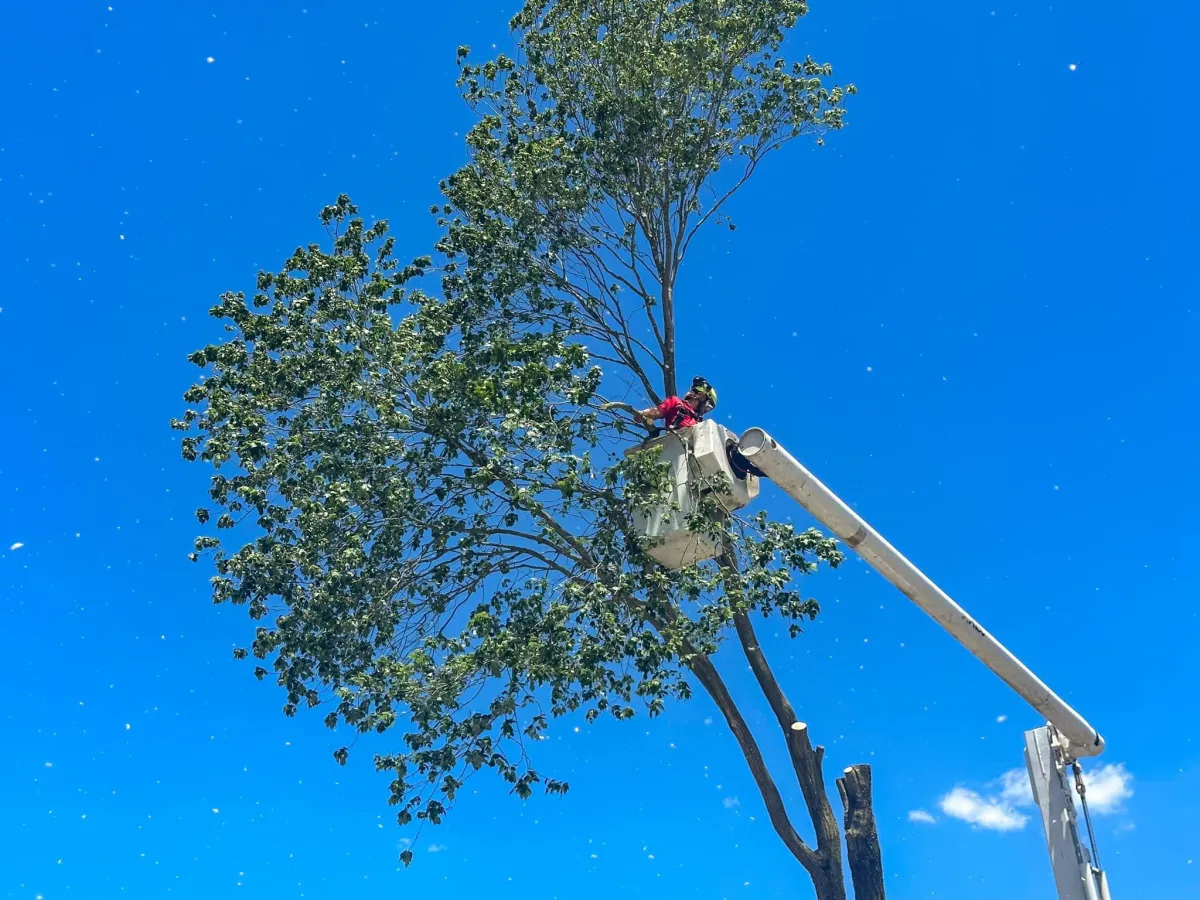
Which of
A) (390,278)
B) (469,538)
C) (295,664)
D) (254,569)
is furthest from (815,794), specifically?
(390,278)

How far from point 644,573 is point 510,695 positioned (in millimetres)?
1596

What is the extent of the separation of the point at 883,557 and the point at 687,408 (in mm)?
2241

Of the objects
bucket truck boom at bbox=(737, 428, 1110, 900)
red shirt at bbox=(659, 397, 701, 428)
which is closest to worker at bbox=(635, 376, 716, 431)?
red shirt at bbox=(659, 397, 701, 428)

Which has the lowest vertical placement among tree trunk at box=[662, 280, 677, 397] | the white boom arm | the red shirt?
the white boom arm

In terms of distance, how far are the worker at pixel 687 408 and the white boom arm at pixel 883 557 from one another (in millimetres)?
881

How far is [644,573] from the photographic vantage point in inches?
357

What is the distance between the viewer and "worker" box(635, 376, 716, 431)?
941 centimetres

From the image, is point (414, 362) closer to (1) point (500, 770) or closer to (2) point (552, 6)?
(1) point (500, 770)

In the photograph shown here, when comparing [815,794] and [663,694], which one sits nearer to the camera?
[663,694]

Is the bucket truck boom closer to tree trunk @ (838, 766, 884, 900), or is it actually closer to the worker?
the worker

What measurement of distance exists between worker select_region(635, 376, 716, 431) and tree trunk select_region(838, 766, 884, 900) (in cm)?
362

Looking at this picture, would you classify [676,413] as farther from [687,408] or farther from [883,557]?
[883,557]

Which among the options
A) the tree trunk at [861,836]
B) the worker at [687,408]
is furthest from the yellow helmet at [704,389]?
the tree trunk at [861,836]

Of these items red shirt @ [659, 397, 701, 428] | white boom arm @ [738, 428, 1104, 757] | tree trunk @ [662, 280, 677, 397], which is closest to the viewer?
white boom arm @ [738, 428, 1104, 757]
